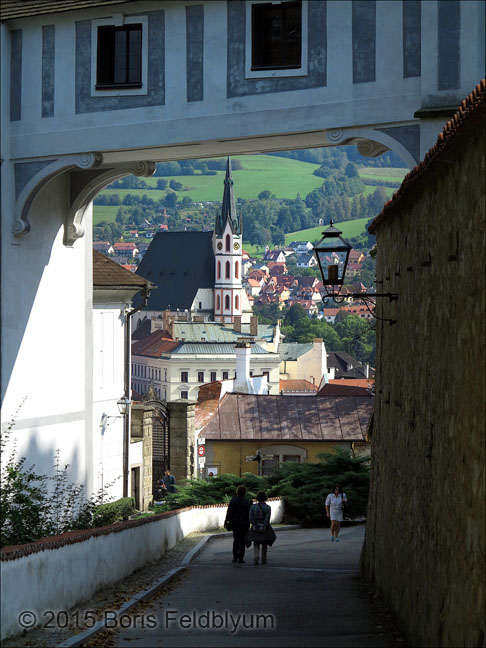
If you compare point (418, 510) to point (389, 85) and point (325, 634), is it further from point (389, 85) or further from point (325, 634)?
point (389, 85)

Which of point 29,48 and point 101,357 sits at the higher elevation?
point 29,48

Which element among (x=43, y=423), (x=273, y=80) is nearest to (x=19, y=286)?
(x=43, y=423)

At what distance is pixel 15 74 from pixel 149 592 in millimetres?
9136

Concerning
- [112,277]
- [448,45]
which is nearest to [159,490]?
[112,277]

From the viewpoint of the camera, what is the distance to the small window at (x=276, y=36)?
53.0 ft

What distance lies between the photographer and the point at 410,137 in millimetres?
15188

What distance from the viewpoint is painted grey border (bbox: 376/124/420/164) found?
15.1 meters

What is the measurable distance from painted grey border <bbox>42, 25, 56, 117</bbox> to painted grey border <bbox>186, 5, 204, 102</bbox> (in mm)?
2400

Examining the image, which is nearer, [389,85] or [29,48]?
[389,85]

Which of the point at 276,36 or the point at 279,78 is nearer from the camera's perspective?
the point at 279,78

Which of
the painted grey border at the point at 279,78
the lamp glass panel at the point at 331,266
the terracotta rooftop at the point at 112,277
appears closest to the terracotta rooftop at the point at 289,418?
the terracotta rooftop at the point at 112,277

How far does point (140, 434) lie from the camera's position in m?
30.3

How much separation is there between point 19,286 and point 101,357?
985 cm

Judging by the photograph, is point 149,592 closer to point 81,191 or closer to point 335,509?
point 81,191
